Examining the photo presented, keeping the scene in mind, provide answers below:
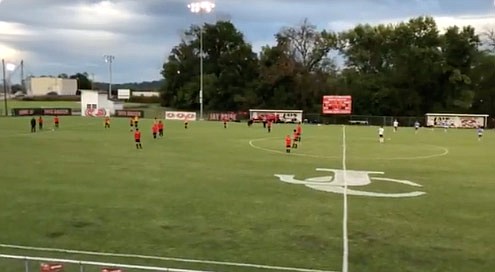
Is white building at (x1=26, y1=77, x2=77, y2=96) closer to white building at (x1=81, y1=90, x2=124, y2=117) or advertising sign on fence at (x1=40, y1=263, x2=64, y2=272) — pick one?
white building at (x1=81, y1=90, x2=124, y2=117)

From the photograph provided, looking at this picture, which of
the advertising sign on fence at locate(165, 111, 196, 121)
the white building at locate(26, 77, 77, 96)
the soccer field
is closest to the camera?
the soccer field

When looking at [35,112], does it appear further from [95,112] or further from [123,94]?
[123,94]

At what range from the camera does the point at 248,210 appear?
686 inches

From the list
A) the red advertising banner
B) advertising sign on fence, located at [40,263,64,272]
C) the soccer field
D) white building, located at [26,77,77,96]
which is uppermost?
white building, located at [26,77,77,96]

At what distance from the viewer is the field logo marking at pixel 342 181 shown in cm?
2083

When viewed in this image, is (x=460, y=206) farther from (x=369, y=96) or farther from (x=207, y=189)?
(x=369, y=96)

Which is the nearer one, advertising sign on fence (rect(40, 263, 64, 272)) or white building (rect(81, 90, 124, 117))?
advertising sign on fence (rect(40, 263, 64, 272))

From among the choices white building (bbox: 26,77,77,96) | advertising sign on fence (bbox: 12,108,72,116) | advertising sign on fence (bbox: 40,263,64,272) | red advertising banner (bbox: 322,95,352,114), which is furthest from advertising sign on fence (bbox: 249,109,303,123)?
white building (bbox: 26,77,77,96)

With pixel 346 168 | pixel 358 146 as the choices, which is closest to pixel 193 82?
pixel 358 146

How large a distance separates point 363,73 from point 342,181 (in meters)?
83.7

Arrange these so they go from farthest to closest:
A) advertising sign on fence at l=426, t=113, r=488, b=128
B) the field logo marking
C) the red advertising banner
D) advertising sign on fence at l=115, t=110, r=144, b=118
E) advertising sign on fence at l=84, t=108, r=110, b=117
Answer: advertising sign on fence at l=115, t=110, r=144, b=118 → advertising sign on fence at l=84, t=108, r=110, b=117 → the red advertising banner → advertising sign on fence at l=426, t=113, r=488, b=128 → the field logo marking

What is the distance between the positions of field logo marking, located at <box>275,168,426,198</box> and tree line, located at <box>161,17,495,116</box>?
241 ft

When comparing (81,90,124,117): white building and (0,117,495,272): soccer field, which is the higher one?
(81,90,124,117): white building

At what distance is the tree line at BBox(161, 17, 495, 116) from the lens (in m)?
95.3
